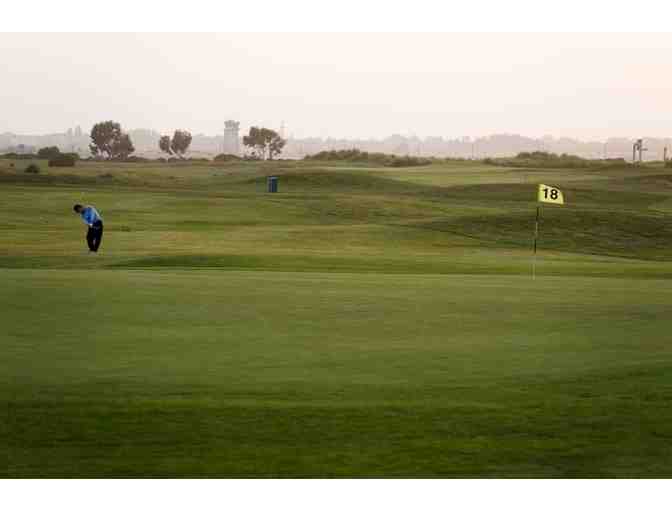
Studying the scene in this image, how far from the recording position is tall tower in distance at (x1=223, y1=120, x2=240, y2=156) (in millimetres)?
64562

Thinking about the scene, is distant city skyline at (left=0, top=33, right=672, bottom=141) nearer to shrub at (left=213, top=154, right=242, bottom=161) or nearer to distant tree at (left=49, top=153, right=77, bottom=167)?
distant tree at (left=49, top=153, right=77, bottom=167)

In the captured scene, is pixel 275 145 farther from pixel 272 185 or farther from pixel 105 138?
pixel 272 185

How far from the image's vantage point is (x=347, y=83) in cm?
5378

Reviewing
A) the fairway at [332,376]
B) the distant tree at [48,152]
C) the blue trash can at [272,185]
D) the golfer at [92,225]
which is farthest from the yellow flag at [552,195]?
the distant tree at [48,152]

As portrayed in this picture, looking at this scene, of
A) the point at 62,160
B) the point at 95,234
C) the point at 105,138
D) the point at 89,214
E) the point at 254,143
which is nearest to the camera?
the point at 89,214

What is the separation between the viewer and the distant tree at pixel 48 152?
61281 mm

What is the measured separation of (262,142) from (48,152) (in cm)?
2027

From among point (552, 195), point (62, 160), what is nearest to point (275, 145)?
point (62, 160)

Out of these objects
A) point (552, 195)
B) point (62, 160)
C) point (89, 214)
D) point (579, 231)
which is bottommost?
point (579, 231)

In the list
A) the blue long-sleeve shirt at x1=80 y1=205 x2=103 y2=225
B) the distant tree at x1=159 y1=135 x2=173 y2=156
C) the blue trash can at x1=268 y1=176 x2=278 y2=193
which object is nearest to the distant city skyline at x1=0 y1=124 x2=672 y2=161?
the distant tree at x1=159 y1=135 x2=173 y2=156

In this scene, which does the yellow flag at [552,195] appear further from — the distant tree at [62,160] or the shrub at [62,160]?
the shrub at [62,160]

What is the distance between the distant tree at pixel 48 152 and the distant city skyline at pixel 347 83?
23.2ft
